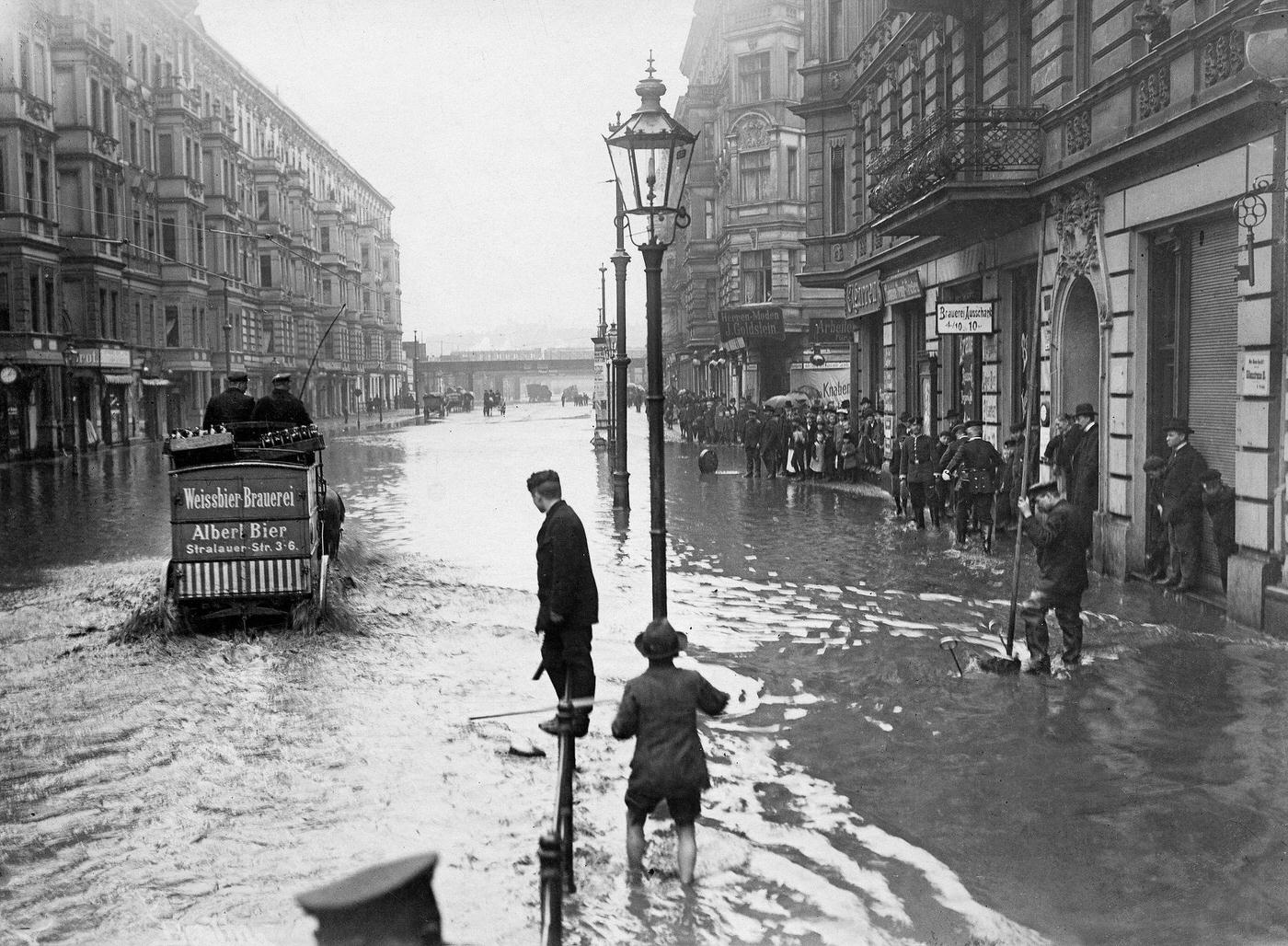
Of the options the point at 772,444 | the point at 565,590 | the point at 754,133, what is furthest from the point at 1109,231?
the point at 754,133

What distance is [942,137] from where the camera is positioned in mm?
18203

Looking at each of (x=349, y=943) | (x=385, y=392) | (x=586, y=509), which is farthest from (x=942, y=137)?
(x=385, y=392)

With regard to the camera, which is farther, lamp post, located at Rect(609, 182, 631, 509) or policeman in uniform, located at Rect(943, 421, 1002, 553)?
lamp post, located at Rect(609, 182, 631, 509)

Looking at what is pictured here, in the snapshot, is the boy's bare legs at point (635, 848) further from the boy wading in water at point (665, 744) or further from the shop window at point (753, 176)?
the shop window at point (753, 176)

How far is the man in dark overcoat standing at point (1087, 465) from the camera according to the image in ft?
50.5

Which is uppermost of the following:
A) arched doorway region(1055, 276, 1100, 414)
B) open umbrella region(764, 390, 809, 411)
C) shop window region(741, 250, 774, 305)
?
shop window region(741, 250, 774, 305)

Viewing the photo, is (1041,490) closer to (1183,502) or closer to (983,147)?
(1183,502)

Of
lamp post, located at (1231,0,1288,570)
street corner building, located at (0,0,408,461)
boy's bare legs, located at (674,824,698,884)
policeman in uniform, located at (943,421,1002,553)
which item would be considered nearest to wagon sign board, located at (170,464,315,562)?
boy's bare legs, located at (674,824,698,884)

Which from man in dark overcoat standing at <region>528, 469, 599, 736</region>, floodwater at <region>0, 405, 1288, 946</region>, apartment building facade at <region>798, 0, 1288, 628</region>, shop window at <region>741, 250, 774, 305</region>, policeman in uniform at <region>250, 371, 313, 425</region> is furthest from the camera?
shop window at <region>741, 250, 774, 305</region>

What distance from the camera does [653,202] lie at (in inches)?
366

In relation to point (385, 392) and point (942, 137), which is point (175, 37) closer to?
point (942, 137)

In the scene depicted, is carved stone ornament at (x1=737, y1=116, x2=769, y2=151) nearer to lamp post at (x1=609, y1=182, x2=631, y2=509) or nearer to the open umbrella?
the open umbrella

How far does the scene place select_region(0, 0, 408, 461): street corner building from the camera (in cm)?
4238

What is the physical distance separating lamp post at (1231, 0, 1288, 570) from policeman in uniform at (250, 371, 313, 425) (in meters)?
8.78
